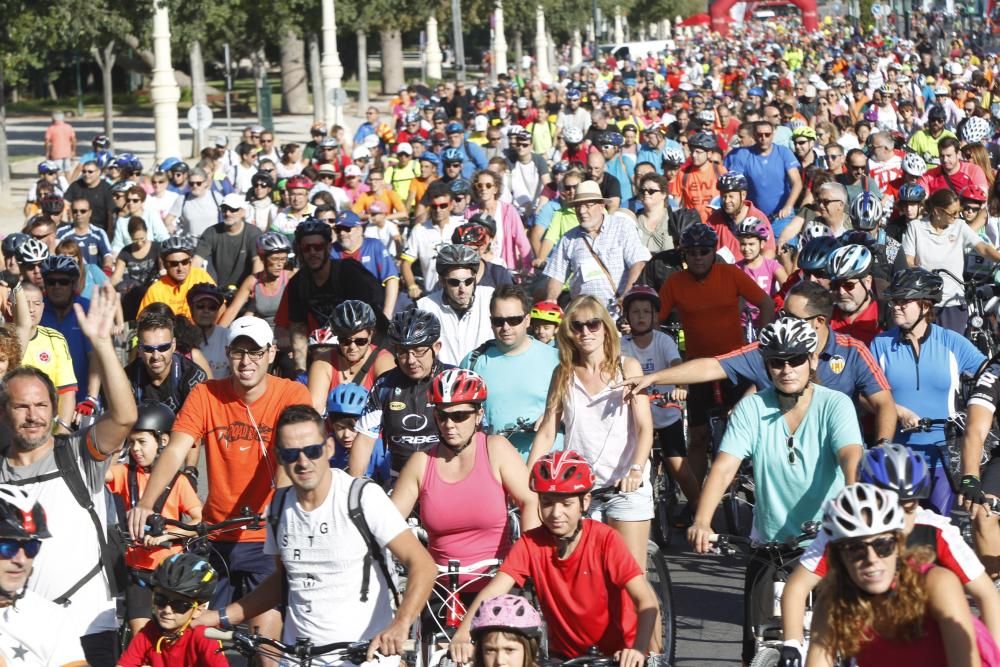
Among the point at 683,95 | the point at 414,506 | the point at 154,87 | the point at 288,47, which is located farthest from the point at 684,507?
the point at 288,47

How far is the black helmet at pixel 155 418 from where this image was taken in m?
8.75

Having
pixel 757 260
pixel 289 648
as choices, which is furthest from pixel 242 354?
pixel 757 260

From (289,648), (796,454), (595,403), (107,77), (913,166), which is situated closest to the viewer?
(289,648)

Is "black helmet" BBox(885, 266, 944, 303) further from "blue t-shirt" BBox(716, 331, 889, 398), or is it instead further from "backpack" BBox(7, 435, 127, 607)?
"backpack" BBox(7, 435, 127, 607)

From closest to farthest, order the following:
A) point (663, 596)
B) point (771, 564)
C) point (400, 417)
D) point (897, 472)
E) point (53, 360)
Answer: point (897, 472) → point (771, 564) → point (663, 596) → point (400, 417) → point (53, 360)

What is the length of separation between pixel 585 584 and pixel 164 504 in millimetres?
2548

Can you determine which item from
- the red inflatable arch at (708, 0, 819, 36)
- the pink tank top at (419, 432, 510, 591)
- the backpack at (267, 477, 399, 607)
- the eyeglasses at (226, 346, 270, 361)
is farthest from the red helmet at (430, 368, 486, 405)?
the red inflatable arch at (708, 0, 819, 36)

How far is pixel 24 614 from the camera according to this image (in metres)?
6.18

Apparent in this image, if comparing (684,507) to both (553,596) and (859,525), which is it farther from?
(859,525)

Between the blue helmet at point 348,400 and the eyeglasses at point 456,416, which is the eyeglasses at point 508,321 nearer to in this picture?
the blue helmet at point 348,400

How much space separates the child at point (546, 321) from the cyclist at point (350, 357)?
1208 millimetres

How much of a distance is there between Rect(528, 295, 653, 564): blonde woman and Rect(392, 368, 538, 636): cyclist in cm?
103

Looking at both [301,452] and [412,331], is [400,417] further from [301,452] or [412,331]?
[301,452]

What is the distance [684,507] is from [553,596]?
16.5 ft
